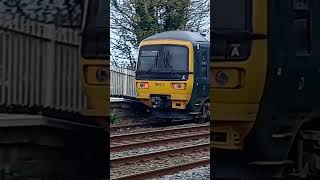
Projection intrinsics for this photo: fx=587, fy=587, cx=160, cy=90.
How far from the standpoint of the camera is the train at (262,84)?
4078mm

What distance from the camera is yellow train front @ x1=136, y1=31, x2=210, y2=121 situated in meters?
14.8

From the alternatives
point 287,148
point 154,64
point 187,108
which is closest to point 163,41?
point 154,64

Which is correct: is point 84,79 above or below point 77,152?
above

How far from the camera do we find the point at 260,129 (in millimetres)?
4180

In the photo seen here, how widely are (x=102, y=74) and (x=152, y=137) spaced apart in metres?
8.27

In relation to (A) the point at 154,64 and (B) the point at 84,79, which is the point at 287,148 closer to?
(B) the point at 84,79

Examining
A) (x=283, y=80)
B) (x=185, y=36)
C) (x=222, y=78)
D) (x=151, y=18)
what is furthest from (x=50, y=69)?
(x=151, y=18)

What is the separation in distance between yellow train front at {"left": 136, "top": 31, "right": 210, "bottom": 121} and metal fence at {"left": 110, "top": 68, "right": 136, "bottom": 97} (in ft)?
Result: 14.6

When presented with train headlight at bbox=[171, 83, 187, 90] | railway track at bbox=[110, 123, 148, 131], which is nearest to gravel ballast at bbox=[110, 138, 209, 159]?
railway track at bbox=[110, 123, 148, 131]

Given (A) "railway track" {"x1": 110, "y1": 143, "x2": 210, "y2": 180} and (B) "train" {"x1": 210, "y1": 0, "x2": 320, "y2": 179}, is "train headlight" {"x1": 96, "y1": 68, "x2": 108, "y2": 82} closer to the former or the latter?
(B) "train" {"x1": 210, "y1": 0, "x2": 320, "y2": 179}

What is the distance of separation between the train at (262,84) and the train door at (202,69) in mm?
10134

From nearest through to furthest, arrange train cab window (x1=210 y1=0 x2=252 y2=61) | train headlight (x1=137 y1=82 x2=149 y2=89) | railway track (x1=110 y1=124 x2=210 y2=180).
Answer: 1. train cab window (x1=210 y1=0 x2=252 y2=61)
2. railway track (x1=110 y1=124 x2=210 y2=180)
3. train headlight (x1=137 y1=82 x2=149 y2=89)

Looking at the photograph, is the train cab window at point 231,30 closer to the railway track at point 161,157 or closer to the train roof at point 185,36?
the railway track at point 161,157

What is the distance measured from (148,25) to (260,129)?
44.1 feet
